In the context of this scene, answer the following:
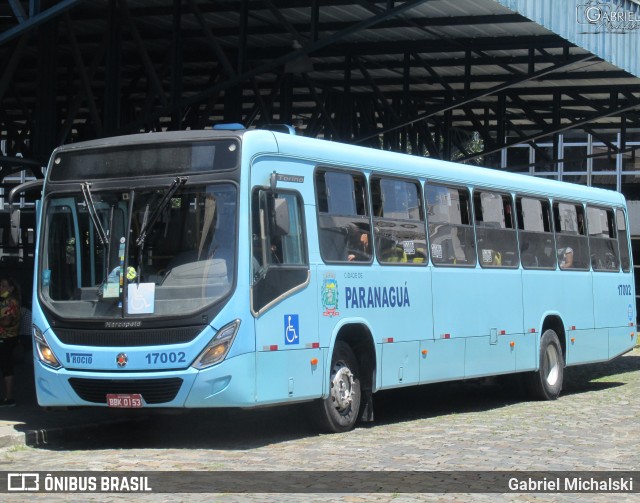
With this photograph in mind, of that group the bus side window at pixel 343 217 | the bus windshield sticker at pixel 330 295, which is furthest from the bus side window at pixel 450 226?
the bus windshield sticker at pixel 330 295

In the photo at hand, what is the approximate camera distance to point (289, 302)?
40.7 ft

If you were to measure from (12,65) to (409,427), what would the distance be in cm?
858

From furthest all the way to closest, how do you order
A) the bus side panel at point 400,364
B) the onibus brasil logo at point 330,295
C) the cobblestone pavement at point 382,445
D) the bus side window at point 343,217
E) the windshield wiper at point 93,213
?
the bus side panel at point 400,364 → the bus side window at point 343,217 → the onibus brasil logo at point 330,295 → the windshield wiper at point 93,213 → the cobblestone pavement at point 382,445

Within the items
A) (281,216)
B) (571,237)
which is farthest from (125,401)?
(571,237)

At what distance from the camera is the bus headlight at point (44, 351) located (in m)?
12.3

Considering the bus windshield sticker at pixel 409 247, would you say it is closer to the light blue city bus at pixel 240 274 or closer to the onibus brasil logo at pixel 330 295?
the light blue city bus at pixel 240 274

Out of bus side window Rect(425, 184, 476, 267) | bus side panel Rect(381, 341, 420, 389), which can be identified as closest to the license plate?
bus side panel Rect(381, 341, 420, 389)

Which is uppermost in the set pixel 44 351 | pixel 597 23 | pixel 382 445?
pixel 597 23

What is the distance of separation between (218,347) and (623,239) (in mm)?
11922

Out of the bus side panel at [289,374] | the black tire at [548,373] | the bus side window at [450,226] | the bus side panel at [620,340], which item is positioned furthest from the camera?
the bus side panel at [620,340]

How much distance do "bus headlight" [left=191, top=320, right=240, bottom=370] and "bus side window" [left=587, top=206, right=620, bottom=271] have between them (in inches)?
395

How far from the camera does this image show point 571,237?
1948 centimetres

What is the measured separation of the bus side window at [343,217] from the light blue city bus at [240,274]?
0.02 metres

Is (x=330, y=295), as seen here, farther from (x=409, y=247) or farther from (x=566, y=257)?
(x=566, y=257)
